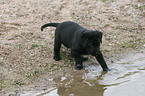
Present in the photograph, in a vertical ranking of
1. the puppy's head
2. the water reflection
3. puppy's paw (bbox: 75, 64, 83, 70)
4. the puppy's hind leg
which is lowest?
the water reflection

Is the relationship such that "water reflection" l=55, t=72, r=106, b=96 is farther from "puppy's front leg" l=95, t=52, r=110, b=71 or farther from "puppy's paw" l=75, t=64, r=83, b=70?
"puppy's front leg" l=95, t=52, r=110, b=71

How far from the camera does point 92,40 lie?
617 cm

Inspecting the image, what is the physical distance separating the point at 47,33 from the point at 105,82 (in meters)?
3.28

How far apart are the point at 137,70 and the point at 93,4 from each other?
180 inches

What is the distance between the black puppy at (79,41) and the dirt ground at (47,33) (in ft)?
1.39

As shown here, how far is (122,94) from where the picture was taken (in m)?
5.73

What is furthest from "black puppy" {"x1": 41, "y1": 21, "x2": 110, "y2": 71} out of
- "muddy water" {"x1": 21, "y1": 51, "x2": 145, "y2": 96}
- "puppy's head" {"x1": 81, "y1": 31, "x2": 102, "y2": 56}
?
"muddy water" {"x1": 21, "y1": 51, "x2": 145, "y2": 96}

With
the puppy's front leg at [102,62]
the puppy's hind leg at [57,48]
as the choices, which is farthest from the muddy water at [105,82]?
the puppy's hind leg at [57,48]

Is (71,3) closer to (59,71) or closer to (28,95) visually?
Answer: (59,71)

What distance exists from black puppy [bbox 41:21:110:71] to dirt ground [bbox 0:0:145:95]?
1.39ft

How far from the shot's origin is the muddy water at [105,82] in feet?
18.9

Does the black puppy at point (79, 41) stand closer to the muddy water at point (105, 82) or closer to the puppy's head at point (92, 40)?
the puppy's head at point (92, 40)

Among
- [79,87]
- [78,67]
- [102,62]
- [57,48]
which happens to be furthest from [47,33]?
[79,87]

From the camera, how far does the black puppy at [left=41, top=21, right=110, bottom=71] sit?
6.21m
